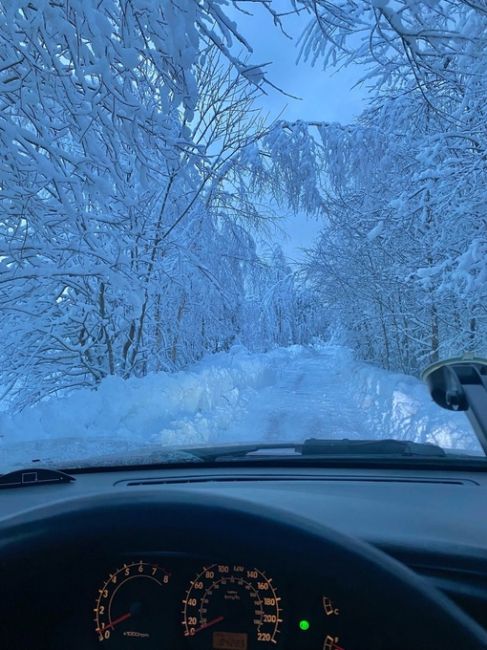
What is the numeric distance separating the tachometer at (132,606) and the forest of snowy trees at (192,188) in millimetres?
3233

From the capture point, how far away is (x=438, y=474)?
3117 millimetres

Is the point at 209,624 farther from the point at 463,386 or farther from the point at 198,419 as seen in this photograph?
the point at 198,419

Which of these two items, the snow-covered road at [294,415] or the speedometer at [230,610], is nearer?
the speedometer at [230,610]

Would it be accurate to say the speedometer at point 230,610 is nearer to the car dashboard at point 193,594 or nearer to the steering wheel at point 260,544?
the car dashboard at point 193,594

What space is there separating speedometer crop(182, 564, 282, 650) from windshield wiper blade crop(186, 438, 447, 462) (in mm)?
1809

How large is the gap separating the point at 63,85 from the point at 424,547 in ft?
13.2

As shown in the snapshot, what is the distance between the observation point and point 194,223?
14.4 m

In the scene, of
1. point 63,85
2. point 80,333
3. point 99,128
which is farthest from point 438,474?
point 80,333

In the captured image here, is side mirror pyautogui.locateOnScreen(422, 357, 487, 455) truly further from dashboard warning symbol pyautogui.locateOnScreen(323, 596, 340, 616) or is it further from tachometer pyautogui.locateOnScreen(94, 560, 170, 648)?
tachometer pyautogui.locateOnScreen(94, 560, 170, 648)

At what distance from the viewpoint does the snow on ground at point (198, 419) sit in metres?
8.02

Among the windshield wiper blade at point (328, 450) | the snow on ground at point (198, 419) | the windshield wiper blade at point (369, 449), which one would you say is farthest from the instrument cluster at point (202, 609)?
the snow on ground at point (198, 419)

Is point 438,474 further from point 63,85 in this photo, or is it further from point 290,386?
point 290,386

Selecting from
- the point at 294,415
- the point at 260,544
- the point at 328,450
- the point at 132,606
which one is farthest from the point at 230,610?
the point at 294,415

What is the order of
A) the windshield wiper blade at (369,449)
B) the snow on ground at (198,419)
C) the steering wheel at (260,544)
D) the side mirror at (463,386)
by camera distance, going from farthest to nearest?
1. the snow on ground at (198,419)
2. the windshield wiper blade at (369,449)
3. the side mirror at (463,386)
4. the steering wheel at (260,544)
